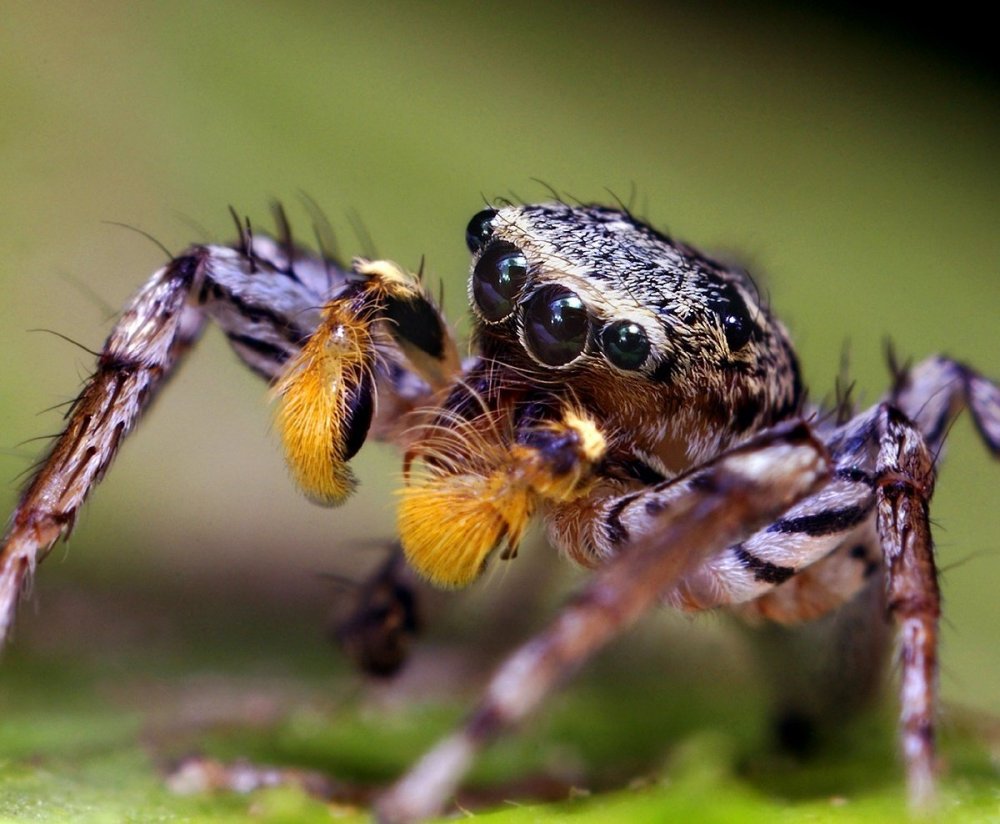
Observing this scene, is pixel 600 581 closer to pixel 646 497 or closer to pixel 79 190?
pixel 646 497

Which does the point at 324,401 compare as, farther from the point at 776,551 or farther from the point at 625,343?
the point at 776,551

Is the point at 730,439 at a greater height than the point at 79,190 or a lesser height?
lesser

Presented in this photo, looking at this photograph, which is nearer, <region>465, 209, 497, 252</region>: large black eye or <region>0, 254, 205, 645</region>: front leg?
<region>0, 254, 205, 645</region>: front leg

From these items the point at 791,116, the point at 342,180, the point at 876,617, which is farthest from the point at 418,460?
the point at 791,116

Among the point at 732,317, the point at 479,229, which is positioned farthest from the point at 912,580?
the point at 479,229

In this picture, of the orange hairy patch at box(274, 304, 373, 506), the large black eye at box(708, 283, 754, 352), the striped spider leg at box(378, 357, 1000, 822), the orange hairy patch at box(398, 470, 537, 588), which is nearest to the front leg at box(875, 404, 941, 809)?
the striped spider leg at box(378, 357, 1000, 822)

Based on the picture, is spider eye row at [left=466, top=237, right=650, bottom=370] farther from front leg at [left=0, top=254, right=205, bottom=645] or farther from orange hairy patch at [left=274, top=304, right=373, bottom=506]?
front leg at [left=0, top=254, right=205, bottom=645]
